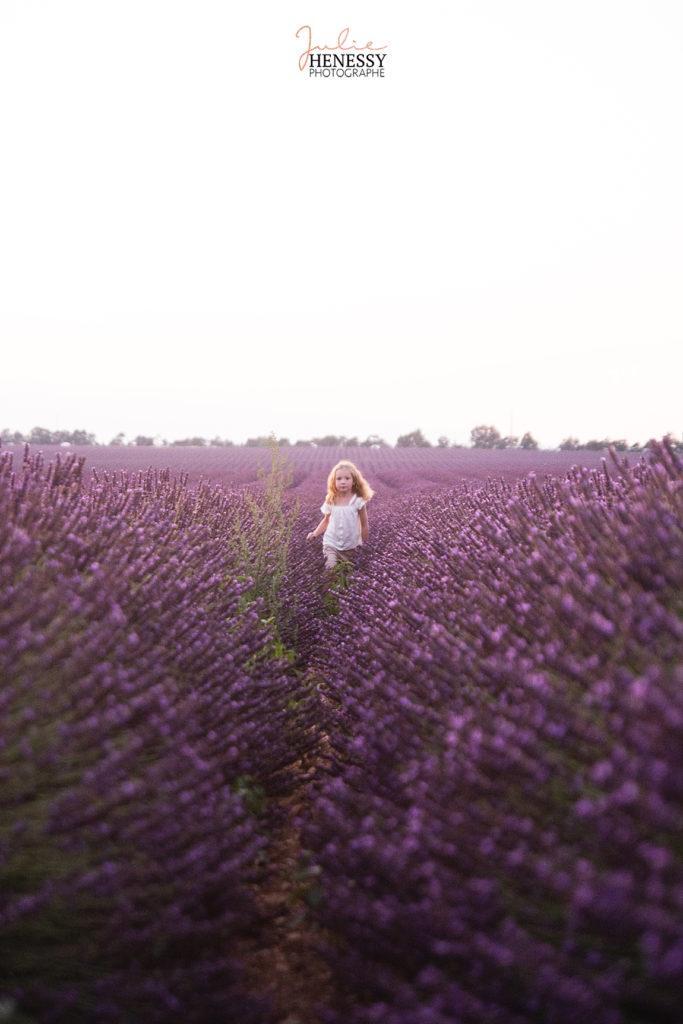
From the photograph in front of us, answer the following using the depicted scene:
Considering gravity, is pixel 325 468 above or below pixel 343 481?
above

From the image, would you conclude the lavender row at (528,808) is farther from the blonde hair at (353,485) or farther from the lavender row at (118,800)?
the blonde hair at (353,485)

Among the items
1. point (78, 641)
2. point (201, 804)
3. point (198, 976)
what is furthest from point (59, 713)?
point (198, 976)

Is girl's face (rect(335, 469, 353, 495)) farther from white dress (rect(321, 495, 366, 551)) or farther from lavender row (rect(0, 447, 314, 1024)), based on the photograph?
lavender row (rect(0, 447, 314, 1024))

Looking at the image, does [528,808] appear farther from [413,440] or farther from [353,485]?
[413,440]

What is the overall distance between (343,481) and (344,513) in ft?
1.14

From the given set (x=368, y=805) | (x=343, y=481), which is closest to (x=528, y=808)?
(x=368, y=805)

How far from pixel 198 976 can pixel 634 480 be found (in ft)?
8.14

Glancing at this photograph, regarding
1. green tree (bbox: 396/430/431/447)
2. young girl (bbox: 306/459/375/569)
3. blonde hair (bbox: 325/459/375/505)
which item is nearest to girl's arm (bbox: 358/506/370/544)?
young girl (bbox: 306/459/375/569)

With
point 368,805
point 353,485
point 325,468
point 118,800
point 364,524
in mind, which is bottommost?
point 368,805

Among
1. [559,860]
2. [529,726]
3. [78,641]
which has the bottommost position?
[559,860]

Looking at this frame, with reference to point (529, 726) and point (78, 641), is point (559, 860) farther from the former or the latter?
point (78, 641)

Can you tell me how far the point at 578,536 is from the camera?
115 inches

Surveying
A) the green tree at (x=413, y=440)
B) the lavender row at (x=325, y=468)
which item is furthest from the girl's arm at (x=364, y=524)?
the green tree at (x=413, y=440)

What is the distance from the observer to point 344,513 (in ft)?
24.6
